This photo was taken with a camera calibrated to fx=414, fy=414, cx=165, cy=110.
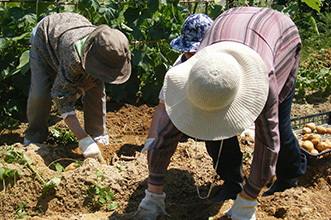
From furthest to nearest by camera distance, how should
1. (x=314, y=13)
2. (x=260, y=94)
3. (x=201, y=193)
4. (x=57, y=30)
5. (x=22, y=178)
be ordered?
1. (x=314, y=13)
2. (x=57, y=30)
3. (x=201, y=193)
4. (x=22, y=178)
5. (x=260, y=94)

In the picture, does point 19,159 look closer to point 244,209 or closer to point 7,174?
point 7,174

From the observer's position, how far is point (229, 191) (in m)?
2.80

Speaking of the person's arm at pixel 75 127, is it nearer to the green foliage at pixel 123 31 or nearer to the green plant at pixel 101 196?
the green plant at pixel 101 196

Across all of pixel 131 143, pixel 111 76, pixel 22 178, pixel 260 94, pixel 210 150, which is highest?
pixel 260 94

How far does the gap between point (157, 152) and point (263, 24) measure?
0.83 m

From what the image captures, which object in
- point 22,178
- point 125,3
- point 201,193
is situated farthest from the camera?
point 125,3

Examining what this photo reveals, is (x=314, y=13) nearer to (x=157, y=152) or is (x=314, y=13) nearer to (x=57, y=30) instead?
(x=57, y=30)

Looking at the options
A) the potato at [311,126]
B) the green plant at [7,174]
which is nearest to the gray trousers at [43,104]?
the green plant at [7,174]

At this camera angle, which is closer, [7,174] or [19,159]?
[7,174]

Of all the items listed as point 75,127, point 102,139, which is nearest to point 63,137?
point 102,139

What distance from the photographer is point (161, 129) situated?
2070 millimetres

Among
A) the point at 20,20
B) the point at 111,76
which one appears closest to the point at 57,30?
the point at 111,76

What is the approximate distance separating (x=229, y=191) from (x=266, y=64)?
3.90ft

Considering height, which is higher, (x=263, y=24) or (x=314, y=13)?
(x=263, y=24)
